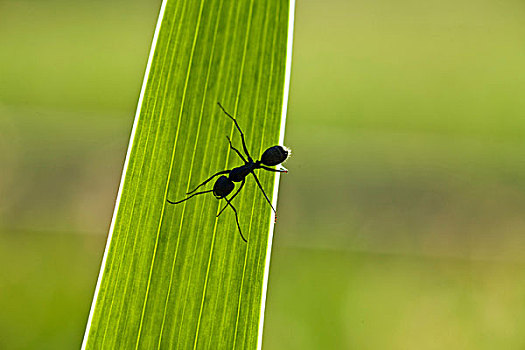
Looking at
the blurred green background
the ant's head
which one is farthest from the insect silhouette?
the blurred green background

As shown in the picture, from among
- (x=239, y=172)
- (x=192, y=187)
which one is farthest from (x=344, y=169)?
(x=192, y=187)

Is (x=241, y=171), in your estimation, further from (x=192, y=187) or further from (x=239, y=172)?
(x=192, y=187)

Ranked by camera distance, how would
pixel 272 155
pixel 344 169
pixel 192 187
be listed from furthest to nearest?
1. pixel 344 169
2. pixel 272 155
3. pixel 192 187

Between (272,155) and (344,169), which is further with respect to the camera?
(344,169)

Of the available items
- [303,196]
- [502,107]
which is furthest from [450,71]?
[303,196]

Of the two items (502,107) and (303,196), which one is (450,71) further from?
(303,196)

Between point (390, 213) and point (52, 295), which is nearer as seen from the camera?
point (52, 295)
